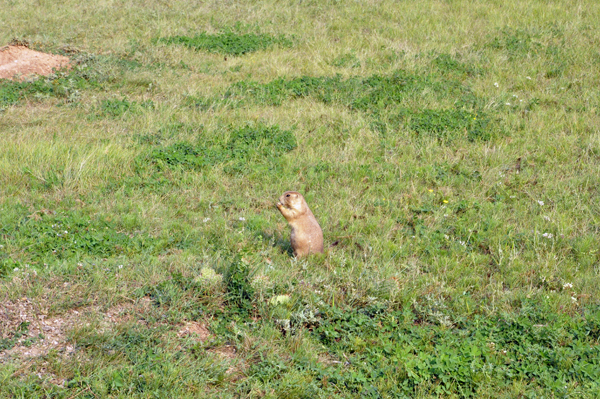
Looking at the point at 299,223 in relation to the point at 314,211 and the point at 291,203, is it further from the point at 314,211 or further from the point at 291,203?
the point at 314,211

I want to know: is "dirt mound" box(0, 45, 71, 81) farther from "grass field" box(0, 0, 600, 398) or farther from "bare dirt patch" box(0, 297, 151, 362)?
"bare dirt patch" box(0, 297, 151, 362)

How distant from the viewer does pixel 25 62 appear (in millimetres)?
10344

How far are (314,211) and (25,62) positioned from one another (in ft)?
23.2

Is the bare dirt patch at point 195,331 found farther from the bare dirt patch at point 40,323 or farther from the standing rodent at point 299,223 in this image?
the standing rodent at point 299,223

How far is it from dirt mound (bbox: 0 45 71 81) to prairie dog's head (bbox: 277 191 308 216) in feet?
22.6

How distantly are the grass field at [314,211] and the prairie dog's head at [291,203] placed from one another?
46cm

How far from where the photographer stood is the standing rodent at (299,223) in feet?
16.7

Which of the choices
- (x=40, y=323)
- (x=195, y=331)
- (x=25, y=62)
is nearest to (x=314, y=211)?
(x=195, y=331)

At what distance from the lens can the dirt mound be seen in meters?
10.1

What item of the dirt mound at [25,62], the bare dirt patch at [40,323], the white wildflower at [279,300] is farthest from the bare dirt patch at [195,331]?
the dirt mound at [25,62]

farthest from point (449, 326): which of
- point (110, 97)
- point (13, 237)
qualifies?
point (110, 97)

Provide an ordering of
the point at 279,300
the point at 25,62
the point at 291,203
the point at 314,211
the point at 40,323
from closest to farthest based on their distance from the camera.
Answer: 1. the point at 40,323
2. the point at 279,300
3. the point at 291,203
4. the point at 314,211
5. the point at 25,62

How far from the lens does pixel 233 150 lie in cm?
753

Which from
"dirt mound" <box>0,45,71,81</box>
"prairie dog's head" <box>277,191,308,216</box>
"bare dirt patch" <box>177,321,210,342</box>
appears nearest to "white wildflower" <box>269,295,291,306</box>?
"bare dirt patch" <box>177,321,210,342</box>
